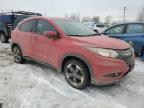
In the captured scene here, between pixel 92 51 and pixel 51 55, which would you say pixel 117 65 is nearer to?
pixel 92 51

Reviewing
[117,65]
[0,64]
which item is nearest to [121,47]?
[117,65]

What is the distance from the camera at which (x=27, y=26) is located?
668 cm

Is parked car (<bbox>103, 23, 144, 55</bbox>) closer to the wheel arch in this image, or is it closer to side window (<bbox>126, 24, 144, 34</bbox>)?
side window (<bbox>126, 24, 144, 34</bbox>)

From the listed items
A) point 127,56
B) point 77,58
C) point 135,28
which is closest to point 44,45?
point 77,58

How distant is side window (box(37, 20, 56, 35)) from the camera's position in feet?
18.7

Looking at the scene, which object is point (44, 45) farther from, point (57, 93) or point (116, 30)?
point (116, 30)

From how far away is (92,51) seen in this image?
461 centimetres

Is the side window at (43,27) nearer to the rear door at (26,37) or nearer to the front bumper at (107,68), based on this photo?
the rear door at (26,37)

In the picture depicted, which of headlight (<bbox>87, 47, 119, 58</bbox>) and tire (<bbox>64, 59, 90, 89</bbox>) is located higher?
headlight (<bbox>87, 47, 119, 58</bbox>)

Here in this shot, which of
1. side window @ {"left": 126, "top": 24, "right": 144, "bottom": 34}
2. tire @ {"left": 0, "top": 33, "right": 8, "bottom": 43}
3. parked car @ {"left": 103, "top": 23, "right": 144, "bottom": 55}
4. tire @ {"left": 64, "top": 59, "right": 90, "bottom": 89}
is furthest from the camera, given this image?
tire @ {"left": 0, "top": 33, "right": 8, "bottom": 43}

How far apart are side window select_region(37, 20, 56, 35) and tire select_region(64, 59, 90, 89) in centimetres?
114

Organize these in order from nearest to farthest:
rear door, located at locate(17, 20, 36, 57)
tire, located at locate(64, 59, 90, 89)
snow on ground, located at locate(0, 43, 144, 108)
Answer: snow on ground, located at locate(0, 43, 144, 108)
tire, located at locate(64, 59, 90, 89)
rear door, located at locate(17, 20, 36, 57)

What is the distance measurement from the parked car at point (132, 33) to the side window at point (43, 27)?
3812 millimetres

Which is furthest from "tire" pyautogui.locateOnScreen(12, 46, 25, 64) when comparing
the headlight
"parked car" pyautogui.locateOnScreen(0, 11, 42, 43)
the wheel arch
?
"parked car" pyautogui.locateOnScreen(0, 11, 42, 43)
